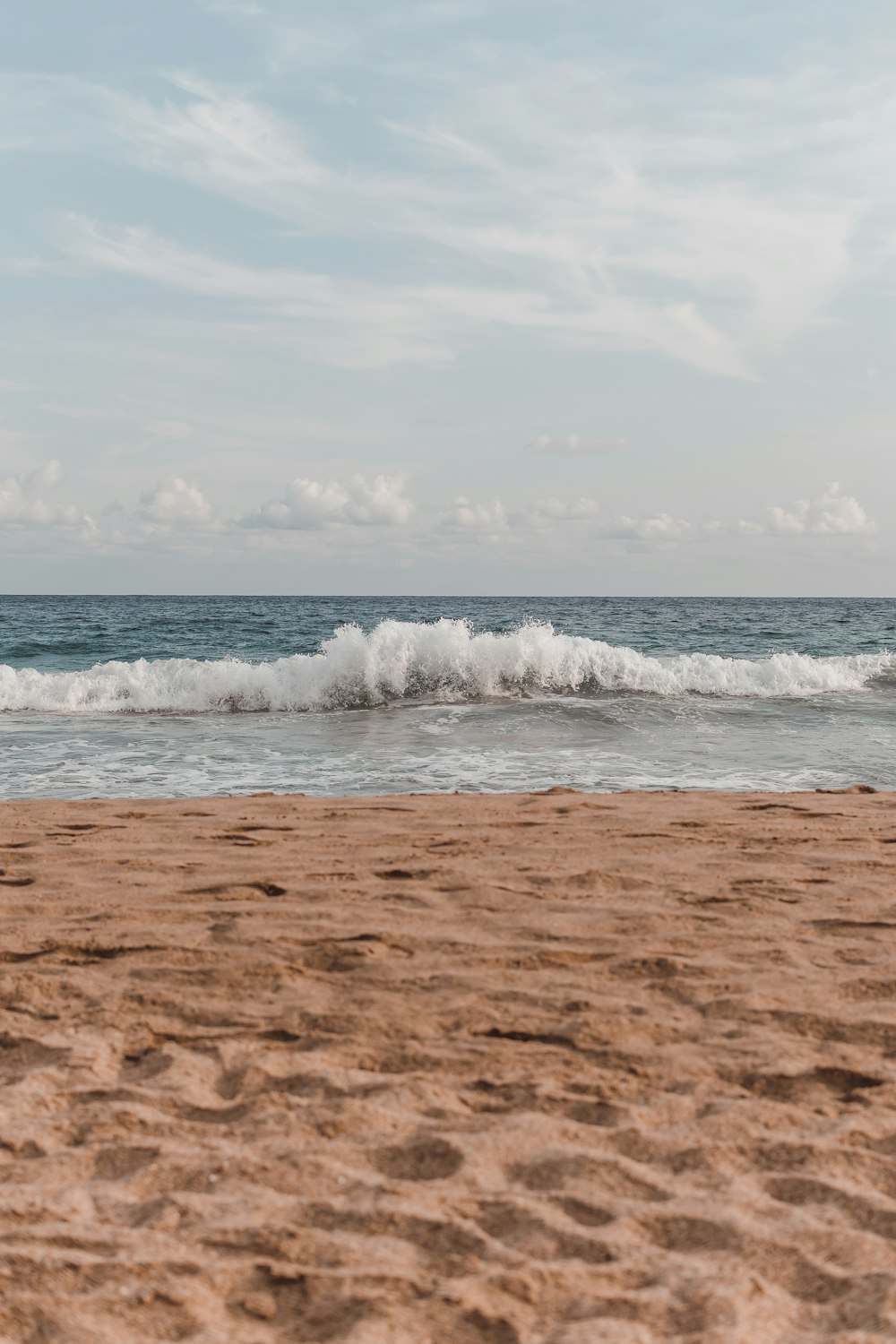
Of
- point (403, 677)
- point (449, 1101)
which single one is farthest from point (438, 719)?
point (449, 1101)

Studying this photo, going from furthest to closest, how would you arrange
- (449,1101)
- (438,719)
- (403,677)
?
(403,677) < (438,719) < (449,1101)

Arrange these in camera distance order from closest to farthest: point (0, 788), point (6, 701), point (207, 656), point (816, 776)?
1. point (0, 788)
2. point (816, 776)
3. point (6, 701)
4. point (207, 656)

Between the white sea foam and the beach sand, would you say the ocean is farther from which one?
the beach sand

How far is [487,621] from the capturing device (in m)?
40.6

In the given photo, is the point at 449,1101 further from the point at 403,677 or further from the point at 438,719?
the point at 403,677

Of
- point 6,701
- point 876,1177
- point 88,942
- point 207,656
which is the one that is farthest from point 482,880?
point 207,656

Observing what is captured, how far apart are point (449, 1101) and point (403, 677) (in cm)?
1279

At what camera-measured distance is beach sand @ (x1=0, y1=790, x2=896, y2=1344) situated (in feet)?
6.42

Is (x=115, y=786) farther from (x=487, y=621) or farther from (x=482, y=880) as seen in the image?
(x=487, y=621)

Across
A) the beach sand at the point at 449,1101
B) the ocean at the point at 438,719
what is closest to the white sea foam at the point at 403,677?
the ocean at the point at 438,719

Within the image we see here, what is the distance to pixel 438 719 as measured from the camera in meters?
12.6

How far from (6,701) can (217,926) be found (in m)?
11.9

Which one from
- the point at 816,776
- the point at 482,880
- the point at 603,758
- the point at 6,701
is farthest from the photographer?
the point at 6,701

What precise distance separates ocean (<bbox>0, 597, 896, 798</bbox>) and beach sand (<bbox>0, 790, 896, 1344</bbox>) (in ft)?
12.3
